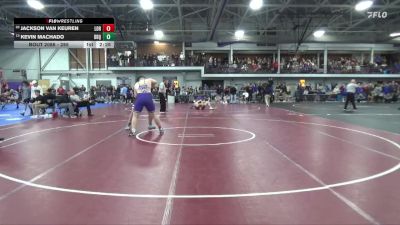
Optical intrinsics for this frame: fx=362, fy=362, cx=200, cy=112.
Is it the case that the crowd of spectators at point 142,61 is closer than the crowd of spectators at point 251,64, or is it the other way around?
the crowd of spectators at point 142,61

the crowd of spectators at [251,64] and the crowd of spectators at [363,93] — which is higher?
the crowd of spectators at [251,64]

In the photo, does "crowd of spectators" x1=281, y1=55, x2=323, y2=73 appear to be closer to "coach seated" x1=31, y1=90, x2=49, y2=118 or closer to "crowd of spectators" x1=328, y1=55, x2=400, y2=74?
"crowd of spectators" x1=328, y1=55, x2=400, y2=74

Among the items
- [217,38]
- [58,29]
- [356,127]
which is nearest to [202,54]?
[217,38]

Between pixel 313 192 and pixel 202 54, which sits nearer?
pixel 313 192

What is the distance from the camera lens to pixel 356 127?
39.8ft

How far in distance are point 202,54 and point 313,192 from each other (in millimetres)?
36082

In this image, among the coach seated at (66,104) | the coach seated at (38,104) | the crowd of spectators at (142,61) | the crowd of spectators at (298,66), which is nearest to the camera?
the coach seated at (38,104)

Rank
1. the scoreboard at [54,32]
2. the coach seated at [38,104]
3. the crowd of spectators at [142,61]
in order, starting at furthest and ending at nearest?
1. the crowd of spectators at [142,61]
2. the coach seated at [38,104]
3. the scoreboard at [54,32]

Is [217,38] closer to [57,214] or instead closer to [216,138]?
[216,138]

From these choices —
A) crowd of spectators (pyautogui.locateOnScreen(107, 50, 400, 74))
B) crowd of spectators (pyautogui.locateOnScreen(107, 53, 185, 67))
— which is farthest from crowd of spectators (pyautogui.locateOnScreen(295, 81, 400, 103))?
crowd of spectators (pyautogui.locateOnScreen(107, 53, 185, 67))

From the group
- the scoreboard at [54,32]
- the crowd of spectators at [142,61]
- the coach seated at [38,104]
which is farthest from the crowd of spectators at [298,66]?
the coach seated at [38,104]

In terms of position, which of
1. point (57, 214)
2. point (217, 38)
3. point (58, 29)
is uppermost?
point (217, 38)

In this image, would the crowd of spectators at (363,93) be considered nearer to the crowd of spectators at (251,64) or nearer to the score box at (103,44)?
the crowd of spectators at (251,64)

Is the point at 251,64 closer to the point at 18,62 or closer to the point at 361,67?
the point at 361,67
